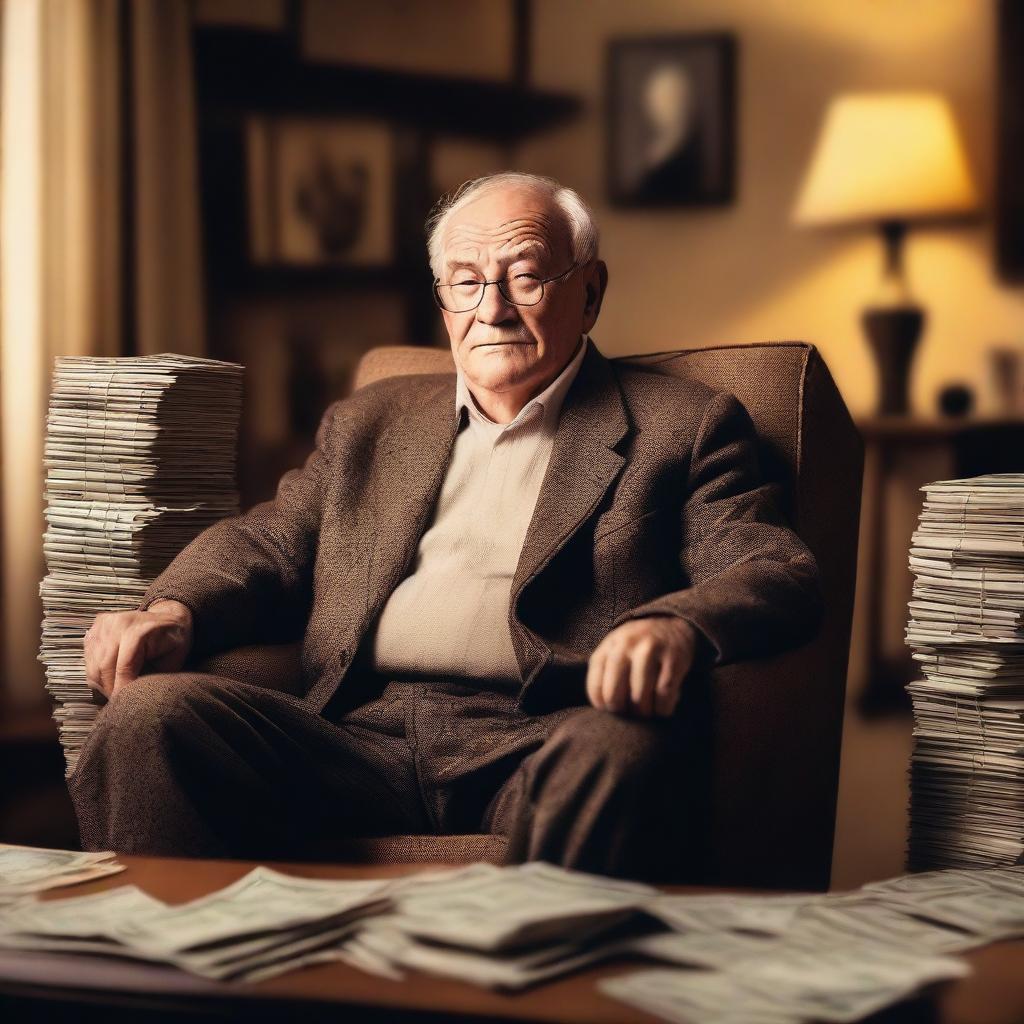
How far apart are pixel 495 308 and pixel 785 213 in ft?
8.28

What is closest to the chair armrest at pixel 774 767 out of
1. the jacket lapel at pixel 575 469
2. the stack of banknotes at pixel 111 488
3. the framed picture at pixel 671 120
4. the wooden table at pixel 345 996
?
the jacket lapel at pixel 575 469

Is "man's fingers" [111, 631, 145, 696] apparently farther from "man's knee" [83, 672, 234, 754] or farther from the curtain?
the curtain

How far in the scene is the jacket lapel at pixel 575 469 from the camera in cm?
181

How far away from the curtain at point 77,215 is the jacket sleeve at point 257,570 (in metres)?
1.38

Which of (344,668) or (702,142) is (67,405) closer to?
(344,668)

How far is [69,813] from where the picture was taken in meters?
3.05

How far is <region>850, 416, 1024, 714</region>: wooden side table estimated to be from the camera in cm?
397

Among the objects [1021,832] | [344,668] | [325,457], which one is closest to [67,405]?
[325,457]

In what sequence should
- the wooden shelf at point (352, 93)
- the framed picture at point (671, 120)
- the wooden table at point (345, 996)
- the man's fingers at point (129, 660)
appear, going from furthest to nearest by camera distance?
the framed picture at point (671, 120) → the wooden shelf at point (352, 93) → the man's fingers at point (129, 660) → the wooden table at point (345, 996)

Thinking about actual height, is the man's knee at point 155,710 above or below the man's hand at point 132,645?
below

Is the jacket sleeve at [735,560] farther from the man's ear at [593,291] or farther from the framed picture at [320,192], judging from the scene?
the framed picture at [320,192]

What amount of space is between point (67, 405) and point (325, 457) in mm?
466

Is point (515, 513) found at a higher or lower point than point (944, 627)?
higher

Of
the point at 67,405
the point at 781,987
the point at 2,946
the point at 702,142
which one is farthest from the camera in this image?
the point at 702,142
